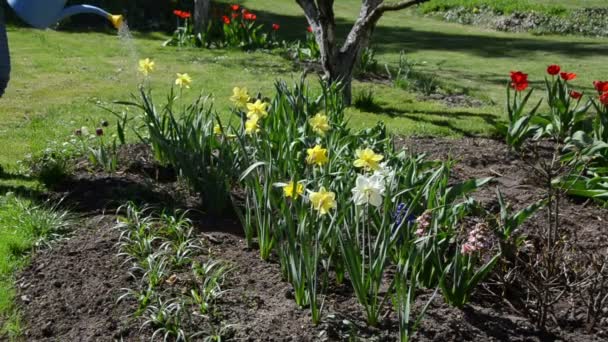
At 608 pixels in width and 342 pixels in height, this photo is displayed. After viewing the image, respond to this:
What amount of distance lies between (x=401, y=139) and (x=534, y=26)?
1064 centimetres

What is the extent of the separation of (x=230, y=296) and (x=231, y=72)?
23.2 feet

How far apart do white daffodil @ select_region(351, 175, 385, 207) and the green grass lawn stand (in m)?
1.82

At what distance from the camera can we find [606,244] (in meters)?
4.70

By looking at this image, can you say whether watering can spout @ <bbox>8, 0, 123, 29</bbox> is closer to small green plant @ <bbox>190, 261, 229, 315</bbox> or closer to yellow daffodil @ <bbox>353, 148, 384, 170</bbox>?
small green plant @ <bbox>190, 261, 229, 315</bbox>

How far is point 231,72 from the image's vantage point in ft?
35.2

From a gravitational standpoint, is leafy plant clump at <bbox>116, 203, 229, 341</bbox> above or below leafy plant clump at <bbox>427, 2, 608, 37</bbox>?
below

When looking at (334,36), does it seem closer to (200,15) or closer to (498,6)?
(200,15)

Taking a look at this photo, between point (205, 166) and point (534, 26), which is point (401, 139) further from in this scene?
point (534, 26)

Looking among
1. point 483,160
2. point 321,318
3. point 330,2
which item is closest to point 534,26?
point 330,2

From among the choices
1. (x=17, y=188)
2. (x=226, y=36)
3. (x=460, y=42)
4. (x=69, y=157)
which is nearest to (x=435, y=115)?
(x=69, y=157)

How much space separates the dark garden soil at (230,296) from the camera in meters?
3.60

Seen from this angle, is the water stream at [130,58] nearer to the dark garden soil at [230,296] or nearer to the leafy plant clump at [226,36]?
the leafy plant clump at [226,36]

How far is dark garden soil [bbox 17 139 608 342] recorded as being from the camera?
3598 millimetres

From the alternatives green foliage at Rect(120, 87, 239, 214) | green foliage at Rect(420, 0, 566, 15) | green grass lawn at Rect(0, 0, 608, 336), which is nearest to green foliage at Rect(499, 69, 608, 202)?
green grass lawn at Rect(0, 0, 608, 336)
